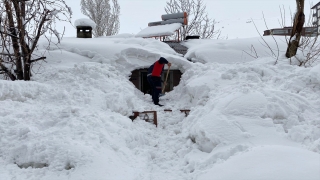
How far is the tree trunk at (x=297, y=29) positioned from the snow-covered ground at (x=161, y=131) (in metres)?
1.10

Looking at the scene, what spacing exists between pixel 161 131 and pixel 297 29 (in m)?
5.13

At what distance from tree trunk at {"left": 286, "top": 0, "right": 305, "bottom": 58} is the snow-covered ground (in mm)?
1102

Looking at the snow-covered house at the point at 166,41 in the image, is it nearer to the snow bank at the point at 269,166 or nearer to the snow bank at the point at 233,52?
the snow bank at the point at 233,52

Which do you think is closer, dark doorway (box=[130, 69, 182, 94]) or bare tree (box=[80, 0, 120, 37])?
dark doorway (box=[130, 69, 182, 94])

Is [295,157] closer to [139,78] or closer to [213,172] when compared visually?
[213,172]

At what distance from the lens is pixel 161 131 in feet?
17.7

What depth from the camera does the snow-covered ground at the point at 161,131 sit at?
2.91 metres

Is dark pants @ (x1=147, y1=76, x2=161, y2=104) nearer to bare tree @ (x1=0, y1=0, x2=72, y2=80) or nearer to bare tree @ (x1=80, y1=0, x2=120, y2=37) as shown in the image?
bare tree @ (x1=0, y1=0, x2=72, y2=80)

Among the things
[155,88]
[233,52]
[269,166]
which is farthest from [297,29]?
[269,166]

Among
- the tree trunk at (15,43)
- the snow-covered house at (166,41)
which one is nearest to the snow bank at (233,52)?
the snow-covered house at (166,41)

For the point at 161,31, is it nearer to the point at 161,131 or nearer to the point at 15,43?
the point at 15,43

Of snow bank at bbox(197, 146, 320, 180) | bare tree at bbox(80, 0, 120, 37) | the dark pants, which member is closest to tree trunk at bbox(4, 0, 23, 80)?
the dark pants

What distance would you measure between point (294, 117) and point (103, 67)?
505cm

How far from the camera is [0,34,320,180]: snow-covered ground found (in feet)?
9.53
